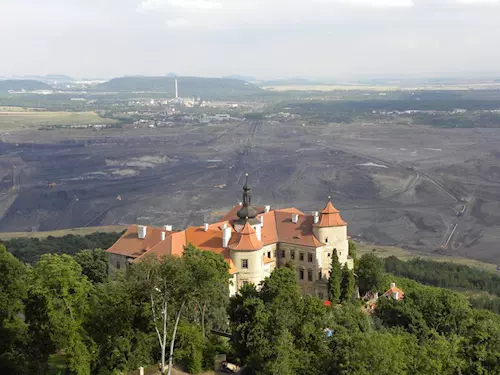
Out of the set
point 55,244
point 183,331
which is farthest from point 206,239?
point 55,244

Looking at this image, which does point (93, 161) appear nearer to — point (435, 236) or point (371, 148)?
point (371, 148)

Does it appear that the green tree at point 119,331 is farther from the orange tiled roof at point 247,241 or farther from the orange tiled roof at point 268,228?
the orange tiled roof at point 268,228

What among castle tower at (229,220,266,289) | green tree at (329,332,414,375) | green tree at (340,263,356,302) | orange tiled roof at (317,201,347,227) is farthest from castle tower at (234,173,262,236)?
green tree at (329,332,414,375)

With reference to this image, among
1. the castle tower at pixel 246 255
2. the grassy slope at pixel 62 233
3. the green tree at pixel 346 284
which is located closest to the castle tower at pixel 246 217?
the castle tower at pixel 246 255

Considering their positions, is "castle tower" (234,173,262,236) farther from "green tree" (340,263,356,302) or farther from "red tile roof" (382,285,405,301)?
"red tile roof" (382,285,405,301)

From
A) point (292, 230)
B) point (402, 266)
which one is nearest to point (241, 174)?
point (402, 266)

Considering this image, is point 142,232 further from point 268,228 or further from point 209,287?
point 209,287
